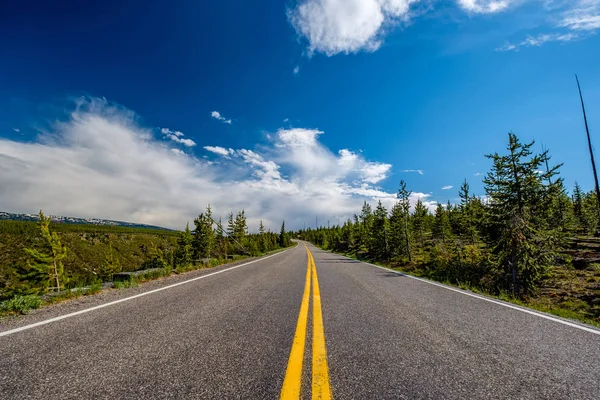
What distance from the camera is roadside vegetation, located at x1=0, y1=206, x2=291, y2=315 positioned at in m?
6.90

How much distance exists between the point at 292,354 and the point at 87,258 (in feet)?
228

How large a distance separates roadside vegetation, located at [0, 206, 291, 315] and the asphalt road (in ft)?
7.47

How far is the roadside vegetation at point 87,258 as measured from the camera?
6.90 m

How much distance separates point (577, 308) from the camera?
357 inches

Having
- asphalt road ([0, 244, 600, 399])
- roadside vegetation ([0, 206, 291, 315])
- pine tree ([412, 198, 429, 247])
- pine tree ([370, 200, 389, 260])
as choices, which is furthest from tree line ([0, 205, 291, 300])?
pine tree ([412, 198, 429, 247])

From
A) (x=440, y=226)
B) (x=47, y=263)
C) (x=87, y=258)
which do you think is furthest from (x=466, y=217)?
(x=87, y=258)

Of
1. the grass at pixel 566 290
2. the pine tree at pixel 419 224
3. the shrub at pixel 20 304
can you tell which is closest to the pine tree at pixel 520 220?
the grass at pixel 566 290

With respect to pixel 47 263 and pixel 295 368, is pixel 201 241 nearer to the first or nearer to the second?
pixel 47 263

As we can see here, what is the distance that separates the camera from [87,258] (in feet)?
177

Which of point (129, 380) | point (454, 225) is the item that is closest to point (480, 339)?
point (129, 380)

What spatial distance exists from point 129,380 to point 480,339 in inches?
160

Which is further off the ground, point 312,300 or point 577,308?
point 312,300

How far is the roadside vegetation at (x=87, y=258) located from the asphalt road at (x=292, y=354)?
228 centimetres

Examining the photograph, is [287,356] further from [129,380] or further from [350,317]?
[350,317]
